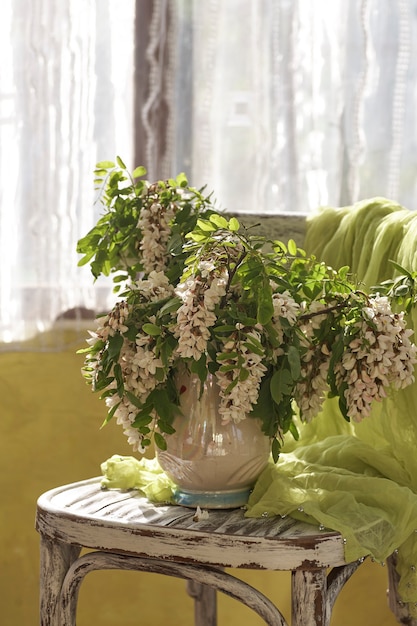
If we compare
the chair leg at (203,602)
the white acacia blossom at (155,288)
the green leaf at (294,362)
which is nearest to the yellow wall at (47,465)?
the chair leg at (203,602)

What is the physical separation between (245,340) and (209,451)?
0.15 m

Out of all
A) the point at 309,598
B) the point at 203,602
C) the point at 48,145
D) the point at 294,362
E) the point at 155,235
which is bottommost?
the point at 203,602

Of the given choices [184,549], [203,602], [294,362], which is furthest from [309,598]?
[203,602]

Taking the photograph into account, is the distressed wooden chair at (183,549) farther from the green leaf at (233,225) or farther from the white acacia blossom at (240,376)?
the green leaf at (233,225)

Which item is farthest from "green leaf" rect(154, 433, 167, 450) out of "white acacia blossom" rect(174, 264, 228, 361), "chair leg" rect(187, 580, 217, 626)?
"chair leg" rect(187, 580, 217, 626)

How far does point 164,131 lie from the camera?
5.47 ft

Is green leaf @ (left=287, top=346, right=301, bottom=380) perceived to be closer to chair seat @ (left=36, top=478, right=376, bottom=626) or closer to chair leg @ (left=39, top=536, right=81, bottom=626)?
chair seat @ (left=36, top=478, right=376, bottom=626)

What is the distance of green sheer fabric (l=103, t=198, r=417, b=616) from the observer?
96 centimetres

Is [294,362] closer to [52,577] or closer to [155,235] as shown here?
[155,235]

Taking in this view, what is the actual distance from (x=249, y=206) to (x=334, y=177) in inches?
6.8

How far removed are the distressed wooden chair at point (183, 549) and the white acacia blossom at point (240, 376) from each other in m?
0.13

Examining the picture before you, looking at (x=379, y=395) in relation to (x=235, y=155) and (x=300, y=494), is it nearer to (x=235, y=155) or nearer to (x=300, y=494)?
(x=300, y=494)

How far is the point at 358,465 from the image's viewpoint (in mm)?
1110

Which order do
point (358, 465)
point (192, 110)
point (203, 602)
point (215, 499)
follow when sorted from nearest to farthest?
point (215, 499) → point (358, 465) → point (203, 602) → point (192, 110)
